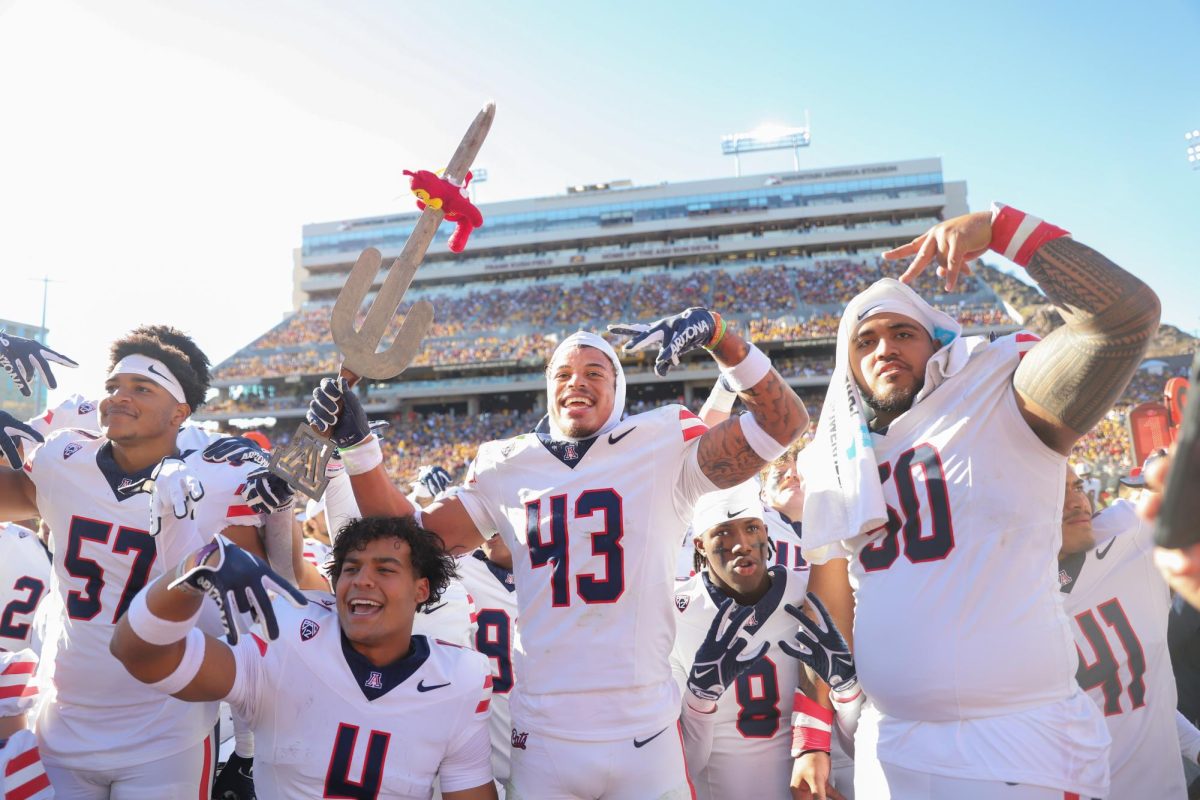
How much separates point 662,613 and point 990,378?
4.35 feet

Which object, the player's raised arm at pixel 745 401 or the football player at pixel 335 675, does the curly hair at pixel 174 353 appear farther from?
the player's raised arm at pixel 745 401

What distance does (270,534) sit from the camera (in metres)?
3.33

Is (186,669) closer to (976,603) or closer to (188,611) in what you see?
(188,611)

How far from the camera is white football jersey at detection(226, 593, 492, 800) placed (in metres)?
2.48

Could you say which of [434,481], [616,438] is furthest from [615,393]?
[434,481]

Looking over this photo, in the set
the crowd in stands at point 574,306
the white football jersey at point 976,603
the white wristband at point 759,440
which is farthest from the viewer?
the crowd in stands at point 574,306

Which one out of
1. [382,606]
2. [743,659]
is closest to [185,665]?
[382,606]

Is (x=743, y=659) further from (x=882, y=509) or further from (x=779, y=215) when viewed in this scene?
(x=779, y=215)

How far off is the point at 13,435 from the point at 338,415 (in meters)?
1.71

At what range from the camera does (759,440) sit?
262cm

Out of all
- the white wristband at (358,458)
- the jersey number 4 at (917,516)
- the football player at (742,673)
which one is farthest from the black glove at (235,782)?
the jersey number 4 at (917,516)

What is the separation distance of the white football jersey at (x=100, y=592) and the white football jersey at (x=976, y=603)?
8.19ft

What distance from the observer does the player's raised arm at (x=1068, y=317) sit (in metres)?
1.95

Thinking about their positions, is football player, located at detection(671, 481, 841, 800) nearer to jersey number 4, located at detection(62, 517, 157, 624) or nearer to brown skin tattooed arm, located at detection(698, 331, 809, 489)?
brown skin tattooed arm, located at detection(698, 331, 809, 489)
